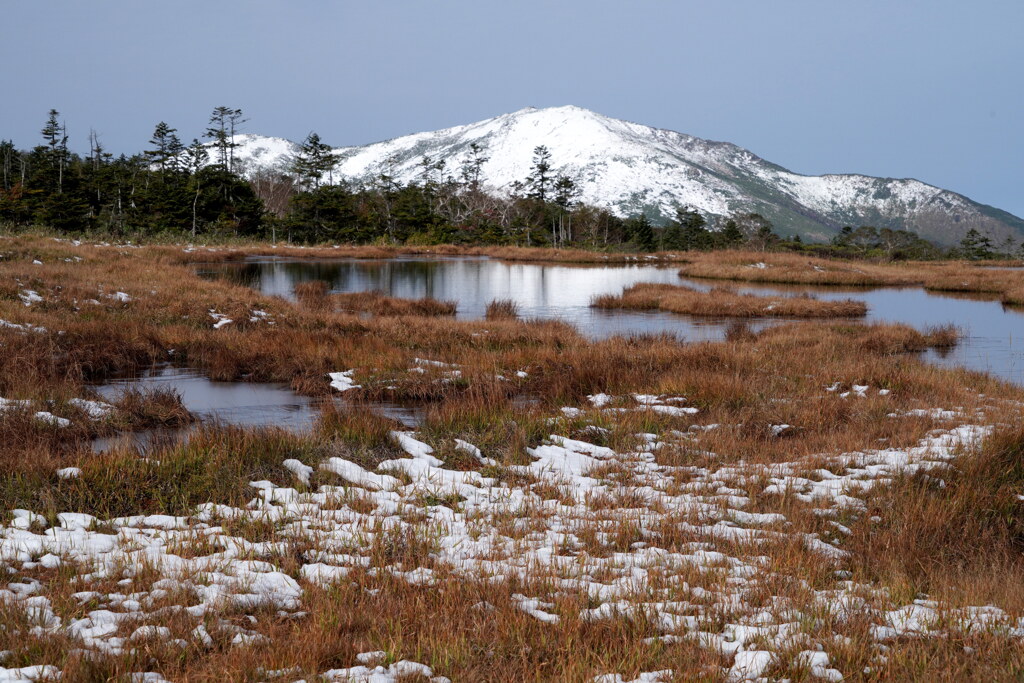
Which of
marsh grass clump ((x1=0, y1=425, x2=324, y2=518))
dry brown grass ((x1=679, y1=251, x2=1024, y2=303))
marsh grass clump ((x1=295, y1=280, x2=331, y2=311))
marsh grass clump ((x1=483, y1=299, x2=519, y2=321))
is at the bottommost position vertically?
marsh grass clump ((x1=0, y1=425, x2=324, y2=518))

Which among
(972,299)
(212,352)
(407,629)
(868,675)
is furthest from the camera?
(972,299)

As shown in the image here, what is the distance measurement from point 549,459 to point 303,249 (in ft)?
194

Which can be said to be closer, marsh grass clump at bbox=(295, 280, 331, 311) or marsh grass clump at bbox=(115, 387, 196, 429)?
marsh grass clump at bbox=(115, 387, 196, 429)

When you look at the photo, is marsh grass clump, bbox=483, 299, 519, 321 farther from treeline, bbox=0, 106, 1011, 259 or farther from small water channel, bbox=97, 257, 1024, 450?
treeline, bbox=0, 106, 1011, 259

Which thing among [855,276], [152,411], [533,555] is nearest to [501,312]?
[152,411]

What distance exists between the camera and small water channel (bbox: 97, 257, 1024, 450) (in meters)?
12.6

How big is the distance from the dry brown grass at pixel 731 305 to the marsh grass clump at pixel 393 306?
289 inches

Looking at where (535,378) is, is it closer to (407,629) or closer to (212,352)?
(212,352)

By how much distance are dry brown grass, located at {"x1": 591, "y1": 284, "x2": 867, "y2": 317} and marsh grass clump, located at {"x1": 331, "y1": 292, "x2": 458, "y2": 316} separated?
735 cm

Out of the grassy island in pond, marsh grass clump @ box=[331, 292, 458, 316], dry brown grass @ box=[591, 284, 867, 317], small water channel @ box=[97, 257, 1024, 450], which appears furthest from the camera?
dry brown grass @ box=[591, 284, 867, 317]

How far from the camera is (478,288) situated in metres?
37.7

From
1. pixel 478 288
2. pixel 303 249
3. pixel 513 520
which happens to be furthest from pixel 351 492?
pixel 303 249

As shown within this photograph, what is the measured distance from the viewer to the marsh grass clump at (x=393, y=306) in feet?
84.2

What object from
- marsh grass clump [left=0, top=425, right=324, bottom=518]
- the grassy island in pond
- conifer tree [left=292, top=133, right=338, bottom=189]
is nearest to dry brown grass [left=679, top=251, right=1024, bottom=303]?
the grassy island in pond
